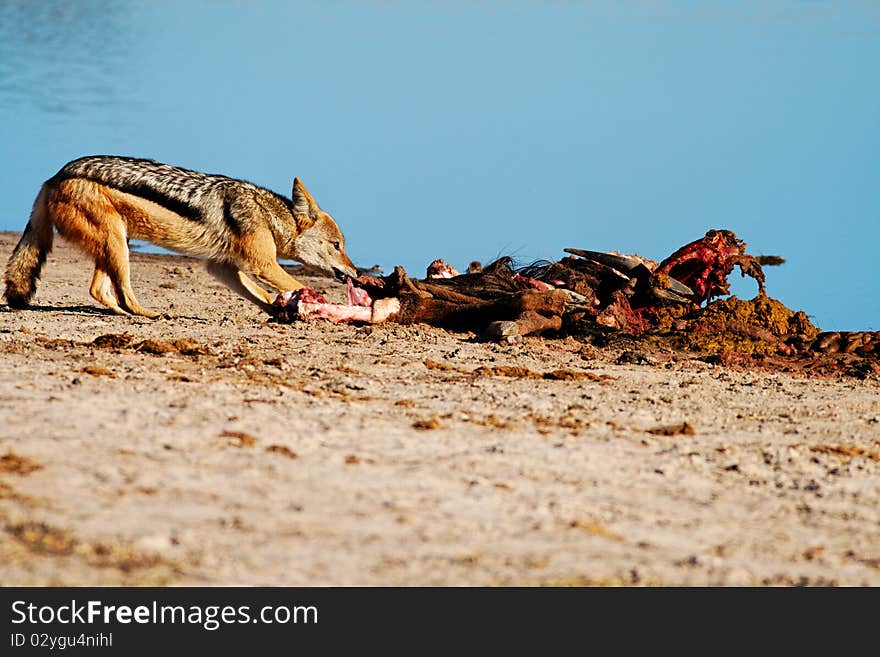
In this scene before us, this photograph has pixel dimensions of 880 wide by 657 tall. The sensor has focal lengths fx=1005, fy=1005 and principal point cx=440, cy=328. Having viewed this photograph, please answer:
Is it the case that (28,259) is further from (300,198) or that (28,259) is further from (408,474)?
(408,474)

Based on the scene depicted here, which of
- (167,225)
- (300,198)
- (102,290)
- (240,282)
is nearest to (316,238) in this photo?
(300,198)

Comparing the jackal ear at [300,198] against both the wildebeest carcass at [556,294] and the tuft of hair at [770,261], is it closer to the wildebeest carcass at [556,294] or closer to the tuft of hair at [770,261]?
the wildebeest carcass at [556,294]

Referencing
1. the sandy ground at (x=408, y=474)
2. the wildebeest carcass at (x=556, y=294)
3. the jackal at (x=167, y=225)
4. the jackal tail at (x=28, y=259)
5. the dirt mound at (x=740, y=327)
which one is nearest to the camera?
the sandy ground at (x=408, y=474)

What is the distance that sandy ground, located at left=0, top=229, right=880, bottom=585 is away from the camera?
362 centimetres

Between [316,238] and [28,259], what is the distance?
3.29 m

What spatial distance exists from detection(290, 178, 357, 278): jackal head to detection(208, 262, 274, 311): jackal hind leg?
647 millimetres

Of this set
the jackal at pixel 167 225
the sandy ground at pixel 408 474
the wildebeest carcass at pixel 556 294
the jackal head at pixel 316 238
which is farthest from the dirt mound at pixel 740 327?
the jackal at pixel 167 225

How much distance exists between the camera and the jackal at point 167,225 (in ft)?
35.6

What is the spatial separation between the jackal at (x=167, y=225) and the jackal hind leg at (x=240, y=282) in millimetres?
14

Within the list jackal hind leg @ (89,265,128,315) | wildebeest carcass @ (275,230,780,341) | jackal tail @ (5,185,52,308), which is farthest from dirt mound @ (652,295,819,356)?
jackal tail @ (5,185,52,308)

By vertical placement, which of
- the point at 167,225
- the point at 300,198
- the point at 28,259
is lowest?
the point at 28,259

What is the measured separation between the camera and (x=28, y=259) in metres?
11.4
